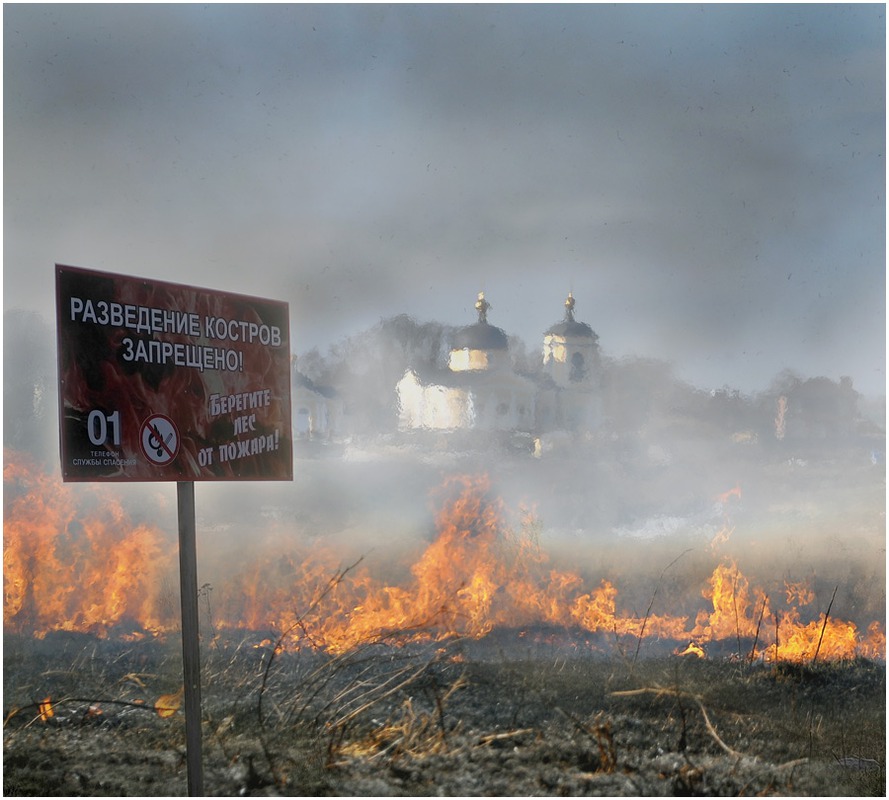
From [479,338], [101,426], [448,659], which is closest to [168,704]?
[448,659]

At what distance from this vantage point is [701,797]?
6.86 meters

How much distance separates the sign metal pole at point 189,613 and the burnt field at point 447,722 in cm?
133

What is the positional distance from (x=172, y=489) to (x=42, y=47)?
320 cm

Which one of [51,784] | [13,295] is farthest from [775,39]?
[51,784]

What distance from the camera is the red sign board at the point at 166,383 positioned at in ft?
17.8

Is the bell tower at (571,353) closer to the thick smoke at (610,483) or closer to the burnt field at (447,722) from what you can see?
the thick smoke at (610,483)

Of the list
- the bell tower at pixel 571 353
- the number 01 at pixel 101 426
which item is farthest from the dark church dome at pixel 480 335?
the number 01 at pixel 101 426

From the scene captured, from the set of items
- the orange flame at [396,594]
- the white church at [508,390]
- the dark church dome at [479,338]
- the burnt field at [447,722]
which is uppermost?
the dark church dome at [479,338]

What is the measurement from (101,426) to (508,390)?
9.64 ft

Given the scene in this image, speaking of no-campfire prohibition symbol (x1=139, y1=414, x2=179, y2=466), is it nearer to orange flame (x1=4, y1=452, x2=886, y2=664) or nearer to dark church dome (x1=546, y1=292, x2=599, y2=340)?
orange flame (x1=4, y1=452, x2=886, y2=664)

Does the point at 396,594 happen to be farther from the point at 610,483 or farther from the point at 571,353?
the point at 571,353

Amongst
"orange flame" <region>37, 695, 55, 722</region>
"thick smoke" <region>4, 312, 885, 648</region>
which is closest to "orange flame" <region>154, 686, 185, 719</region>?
"orange flame" <region>37, 695, 55, 722</region>

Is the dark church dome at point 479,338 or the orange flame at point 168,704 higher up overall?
the dark church dome at point 479,338

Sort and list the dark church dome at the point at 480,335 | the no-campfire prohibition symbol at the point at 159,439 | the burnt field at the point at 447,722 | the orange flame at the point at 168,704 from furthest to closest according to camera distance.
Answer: the dark church dome at the point at 480,335 → the orange flame at the point at 168,704 → the burnt field at the point at 447,722 → the no-campfire prohibition symbol at the point at 159,439
